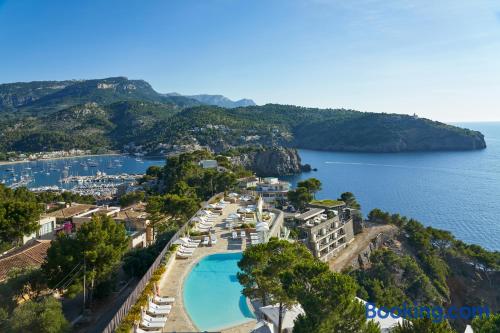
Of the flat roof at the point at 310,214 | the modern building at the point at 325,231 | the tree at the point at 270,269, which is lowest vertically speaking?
the modern building at the point at 325,231

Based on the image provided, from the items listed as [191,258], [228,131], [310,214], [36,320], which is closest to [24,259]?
[191,258]

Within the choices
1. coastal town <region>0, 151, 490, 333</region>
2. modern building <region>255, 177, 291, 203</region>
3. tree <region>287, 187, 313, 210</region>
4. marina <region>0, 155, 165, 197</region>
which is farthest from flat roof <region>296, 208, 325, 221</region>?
marina <region>0, 155, 165, 197</region>

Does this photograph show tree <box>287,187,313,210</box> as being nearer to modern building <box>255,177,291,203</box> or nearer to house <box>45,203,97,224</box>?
modern building <box>255,177,291,203</box>

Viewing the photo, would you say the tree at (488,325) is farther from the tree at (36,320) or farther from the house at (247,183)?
the house at (247,183)

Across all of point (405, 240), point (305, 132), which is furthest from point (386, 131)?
point (405, 240)

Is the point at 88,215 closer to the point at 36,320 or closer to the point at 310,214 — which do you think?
the point at 310,214

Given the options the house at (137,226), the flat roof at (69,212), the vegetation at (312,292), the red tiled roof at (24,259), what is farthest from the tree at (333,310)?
the flat roof at (69,212)

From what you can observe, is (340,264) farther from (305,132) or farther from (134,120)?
(134,120)
